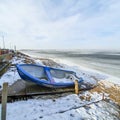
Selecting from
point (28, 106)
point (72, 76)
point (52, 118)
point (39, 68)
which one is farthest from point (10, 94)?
point (72, 76)

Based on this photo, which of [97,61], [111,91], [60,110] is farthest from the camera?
[97,61]

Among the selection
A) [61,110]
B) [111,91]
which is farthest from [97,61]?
[61,110]

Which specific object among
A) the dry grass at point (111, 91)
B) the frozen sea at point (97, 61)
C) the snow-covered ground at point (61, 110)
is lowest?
the frozen sea at point (97, 61)

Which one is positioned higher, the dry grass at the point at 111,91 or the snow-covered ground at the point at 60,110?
the snow-covered ground at the point at 60,110

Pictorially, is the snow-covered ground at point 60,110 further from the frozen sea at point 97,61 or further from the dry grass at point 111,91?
the frozen sea at point 97,61

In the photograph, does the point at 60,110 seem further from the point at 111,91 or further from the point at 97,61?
the point at 97,61

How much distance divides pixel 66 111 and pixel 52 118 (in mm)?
797

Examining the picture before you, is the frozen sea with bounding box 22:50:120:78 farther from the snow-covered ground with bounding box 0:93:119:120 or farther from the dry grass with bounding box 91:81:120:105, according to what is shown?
the snow-covered ground with bounding box 0:93:119:120

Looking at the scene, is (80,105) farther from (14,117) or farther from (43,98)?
(14,117)

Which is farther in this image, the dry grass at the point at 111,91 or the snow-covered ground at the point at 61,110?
the dry grass at the point at 111,91

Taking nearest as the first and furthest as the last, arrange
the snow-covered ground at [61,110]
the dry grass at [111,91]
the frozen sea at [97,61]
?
the snow-covered ground at [61,110]
the dry grass at [111,91]
the frozen sea at [97,61]

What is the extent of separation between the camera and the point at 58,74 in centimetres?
1141

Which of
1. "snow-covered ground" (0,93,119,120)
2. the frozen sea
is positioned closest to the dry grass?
"snow-covered ground" (0,93,119,120)

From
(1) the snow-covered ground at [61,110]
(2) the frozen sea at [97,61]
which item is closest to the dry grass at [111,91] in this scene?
(1) the snow-covered ground at [61,110]
